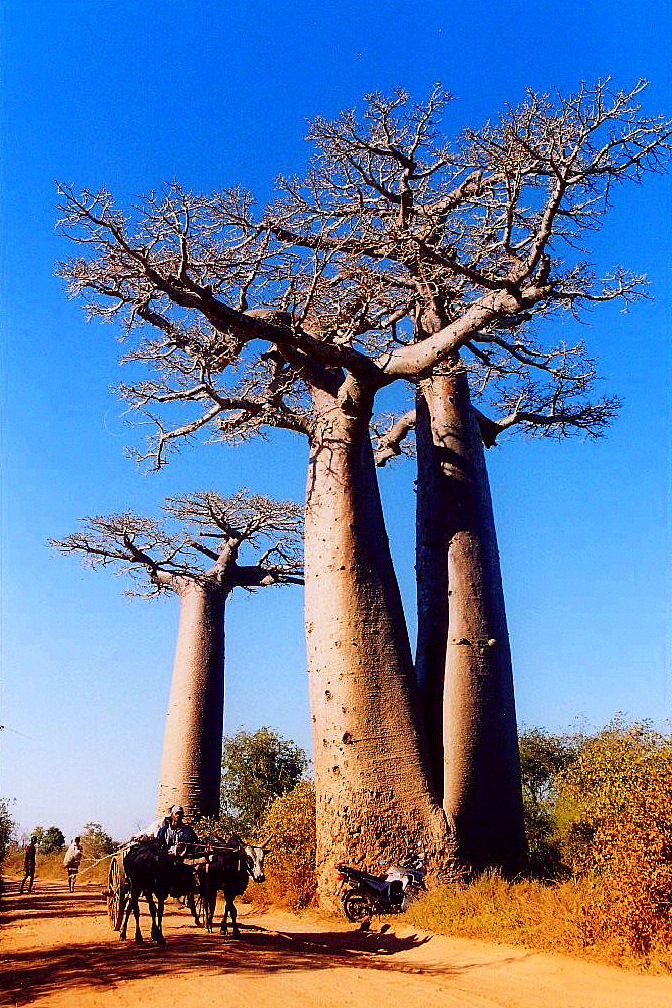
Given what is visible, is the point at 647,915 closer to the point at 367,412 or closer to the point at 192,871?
the point at 192,871

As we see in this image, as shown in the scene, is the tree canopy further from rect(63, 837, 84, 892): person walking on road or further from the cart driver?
the cart driver

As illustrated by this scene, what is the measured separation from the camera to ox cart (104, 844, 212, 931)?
4.61 m

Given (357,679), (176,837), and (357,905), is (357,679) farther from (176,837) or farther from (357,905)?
(176,837)

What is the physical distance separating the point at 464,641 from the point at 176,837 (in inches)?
96.5

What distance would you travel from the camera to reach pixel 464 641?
6.31 m

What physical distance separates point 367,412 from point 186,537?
497cm

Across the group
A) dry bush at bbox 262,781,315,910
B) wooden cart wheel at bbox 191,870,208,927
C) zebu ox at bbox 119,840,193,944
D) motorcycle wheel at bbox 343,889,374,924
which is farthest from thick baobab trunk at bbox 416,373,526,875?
zebu ox at bbox 119,840,193,944

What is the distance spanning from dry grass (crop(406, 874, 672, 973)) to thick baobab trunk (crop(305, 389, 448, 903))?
1.42 feet

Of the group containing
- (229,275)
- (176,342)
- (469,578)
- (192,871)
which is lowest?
(192,871)

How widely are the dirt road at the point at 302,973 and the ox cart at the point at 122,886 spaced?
0.13 metres

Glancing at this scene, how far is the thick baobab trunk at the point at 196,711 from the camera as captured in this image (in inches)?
370

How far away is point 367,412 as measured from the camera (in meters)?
6.51

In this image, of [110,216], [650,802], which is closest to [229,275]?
[110,216]

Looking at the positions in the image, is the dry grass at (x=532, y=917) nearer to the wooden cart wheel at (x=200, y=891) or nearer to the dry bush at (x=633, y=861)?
the dry bush at (x=633, y=861)
